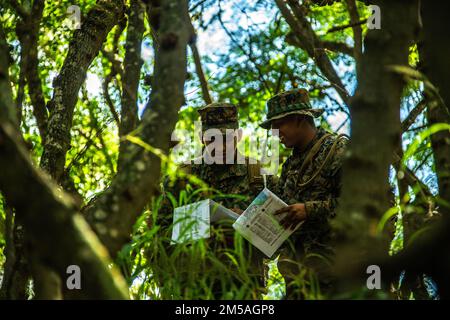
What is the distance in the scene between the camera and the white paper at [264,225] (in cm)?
465

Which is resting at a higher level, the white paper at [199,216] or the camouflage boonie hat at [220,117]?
the camouflage boonie hat at [220,117]

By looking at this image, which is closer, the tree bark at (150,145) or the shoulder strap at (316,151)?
the tree bark at (150,145)

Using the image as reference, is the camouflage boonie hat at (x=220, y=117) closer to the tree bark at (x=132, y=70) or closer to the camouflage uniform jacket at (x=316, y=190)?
the camouflage uniform jacket at (x=316, y=190)

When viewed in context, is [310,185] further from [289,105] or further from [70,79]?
[70,79]

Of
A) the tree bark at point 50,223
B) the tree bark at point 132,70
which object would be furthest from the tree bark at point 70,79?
the tree bark at point 50,223

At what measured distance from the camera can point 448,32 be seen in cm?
312

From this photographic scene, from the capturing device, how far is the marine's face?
5.26m

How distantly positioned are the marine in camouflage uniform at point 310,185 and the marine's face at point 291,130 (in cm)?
5

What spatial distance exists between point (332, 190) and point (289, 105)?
2.27 ft

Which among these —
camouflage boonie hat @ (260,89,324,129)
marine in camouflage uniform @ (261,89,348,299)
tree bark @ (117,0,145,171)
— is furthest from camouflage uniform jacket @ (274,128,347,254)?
tree bark @ (117,0,145,171)

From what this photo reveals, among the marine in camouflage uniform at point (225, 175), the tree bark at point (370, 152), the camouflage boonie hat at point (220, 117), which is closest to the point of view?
the tree bark at point (370, 152)

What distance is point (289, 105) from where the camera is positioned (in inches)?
208

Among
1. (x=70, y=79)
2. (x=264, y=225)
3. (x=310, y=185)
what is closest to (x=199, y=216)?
(x=264, y=225)

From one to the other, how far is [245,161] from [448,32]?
2.82 metres
